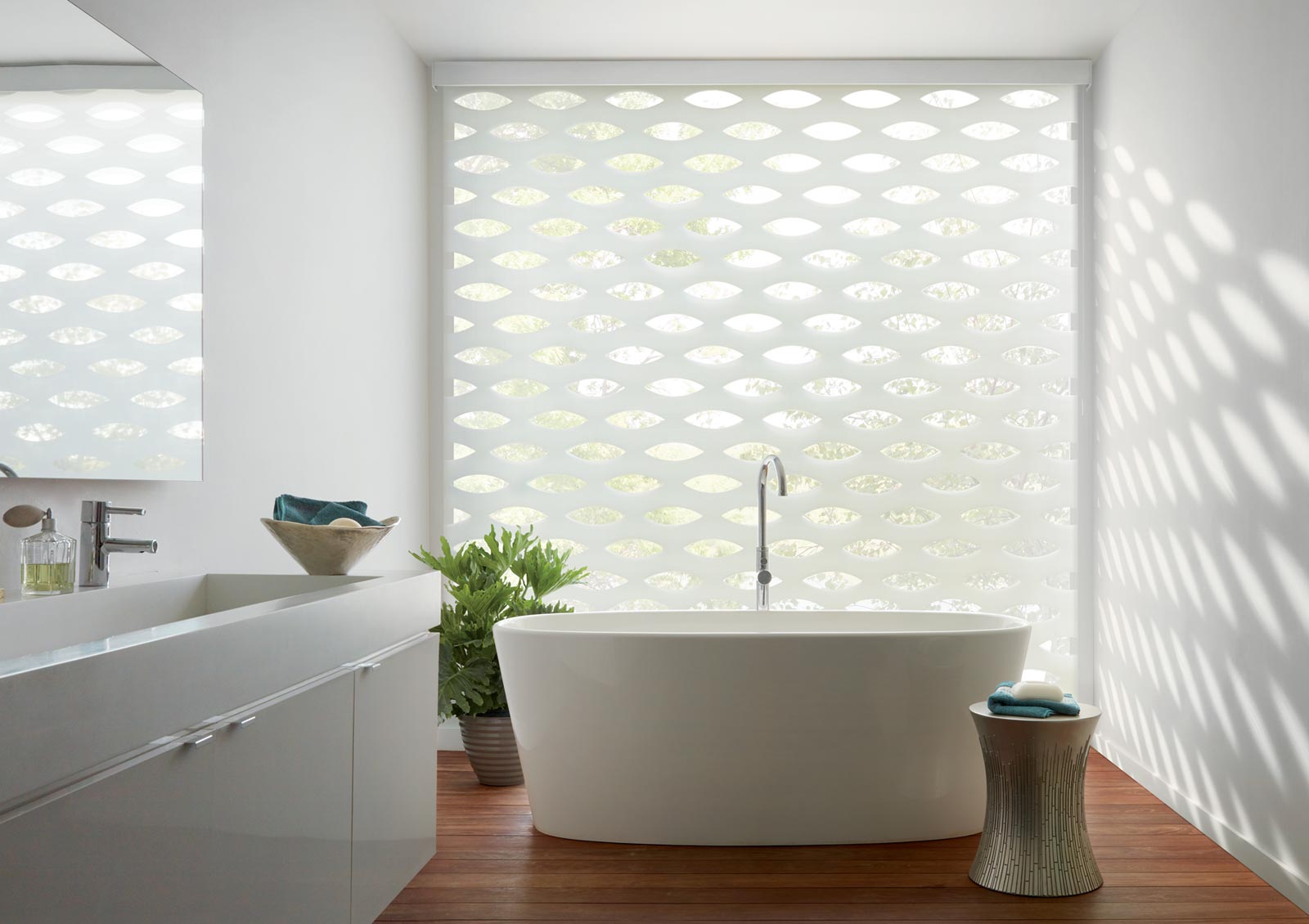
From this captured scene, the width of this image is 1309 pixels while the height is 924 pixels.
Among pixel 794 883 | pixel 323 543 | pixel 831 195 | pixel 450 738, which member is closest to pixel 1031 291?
pixel 831 195

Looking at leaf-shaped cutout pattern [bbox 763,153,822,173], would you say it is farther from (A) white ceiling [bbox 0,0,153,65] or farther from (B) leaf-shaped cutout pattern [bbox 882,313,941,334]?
(A) white ceiling [bbox 0,0,153,65]

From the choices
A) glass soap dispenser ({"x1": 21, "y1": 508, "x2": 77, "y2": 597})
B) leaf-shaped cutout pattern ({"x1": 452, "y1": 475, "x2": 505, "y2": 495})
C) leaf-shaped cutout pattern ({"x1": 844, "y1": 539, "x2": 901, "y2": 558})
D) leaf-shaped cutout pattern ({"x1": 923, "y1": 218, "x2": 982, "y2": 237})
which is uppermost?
leaf-shaped cutout pattern ({"x1": 923, "y1": 218, "x2": 982, "y2": 237})

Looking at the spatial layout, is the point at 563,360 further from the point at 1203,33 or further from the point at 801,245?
the point at 1203,33

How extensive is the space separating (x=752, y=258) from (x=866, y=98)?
0.83 meters

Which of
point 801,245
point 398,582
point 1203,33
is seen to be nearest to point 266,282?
point 398,582

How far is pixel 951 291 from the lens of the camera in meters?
4.51

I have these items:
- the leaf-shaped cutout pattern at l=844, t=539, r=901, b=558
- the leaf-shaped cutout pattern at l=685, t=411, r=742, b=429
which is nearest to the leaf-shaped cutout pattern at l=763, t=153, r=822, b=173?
the leaf-shaped cutout pattern at l=685, t=411, r=742, b=429

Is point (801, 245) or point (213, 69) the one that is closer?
point (213, 69)

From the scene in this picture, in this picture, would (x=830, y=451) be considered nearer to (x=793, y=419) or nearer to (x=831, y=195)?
(x=793, y=419)

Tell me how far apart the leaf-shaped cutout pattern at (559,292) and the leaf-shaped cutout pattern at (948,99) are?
166 centimetres

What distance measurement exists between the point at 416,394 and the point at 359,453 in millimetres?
713

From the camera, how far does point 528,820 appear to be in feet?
11.0

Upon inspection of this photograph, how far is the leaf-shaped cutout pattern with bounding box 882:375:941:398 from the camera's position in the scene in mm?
4480

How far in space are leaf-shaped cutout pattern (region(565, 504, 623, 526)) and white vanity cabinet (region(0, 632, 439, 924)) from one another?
1.77m
